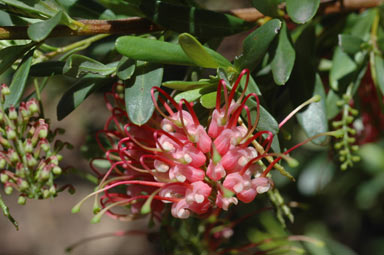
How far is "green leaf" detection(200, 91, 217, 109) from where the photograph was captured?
0.61 meters

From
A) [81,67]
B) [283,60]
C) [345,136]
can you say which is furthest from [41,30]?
[345,136]

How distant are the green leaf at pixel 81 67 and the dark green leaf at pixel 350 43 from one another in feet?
1.35

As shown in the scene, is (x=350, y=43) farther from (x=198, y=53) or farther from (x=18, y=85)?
(x=18, y=85)

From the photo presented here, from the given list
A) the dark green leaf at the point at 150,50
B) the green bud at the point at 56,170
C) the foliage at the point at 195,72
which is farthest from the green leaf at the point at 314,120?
the green bud at the point at 56,170

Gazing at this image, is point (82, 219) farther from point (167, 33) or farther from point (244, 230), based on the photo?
point (167, 33)

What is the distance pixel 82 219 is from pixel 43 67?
2303 mm

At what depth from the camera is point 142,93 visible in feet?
2.04

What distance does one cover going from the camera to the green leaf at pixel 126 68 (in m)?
0.61

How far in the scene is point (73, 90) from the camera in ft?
2.24

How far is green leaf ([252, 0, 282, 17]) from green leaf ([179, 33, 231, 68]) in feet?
0.38

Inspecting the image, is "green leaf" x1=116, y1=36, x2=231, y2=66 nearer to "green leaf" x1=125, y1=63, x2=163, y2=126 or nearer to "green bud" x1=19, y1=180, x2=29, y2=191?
"green leaf" x1=125, y1=63, x2=163, y2=126

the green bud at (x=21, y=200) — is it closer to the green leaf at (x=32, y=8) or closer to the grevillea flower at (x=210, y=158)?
the grevillea flower at (x=210, y=158)

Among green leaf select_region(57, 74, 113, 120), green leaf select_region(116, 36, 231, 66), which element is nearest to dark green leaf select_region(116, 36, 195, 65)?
green leaf select_region(116, 36, 231, 66)

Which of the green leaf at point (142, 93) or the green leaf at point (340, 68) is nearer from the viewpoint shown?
the green leaf at point (142, 93)
